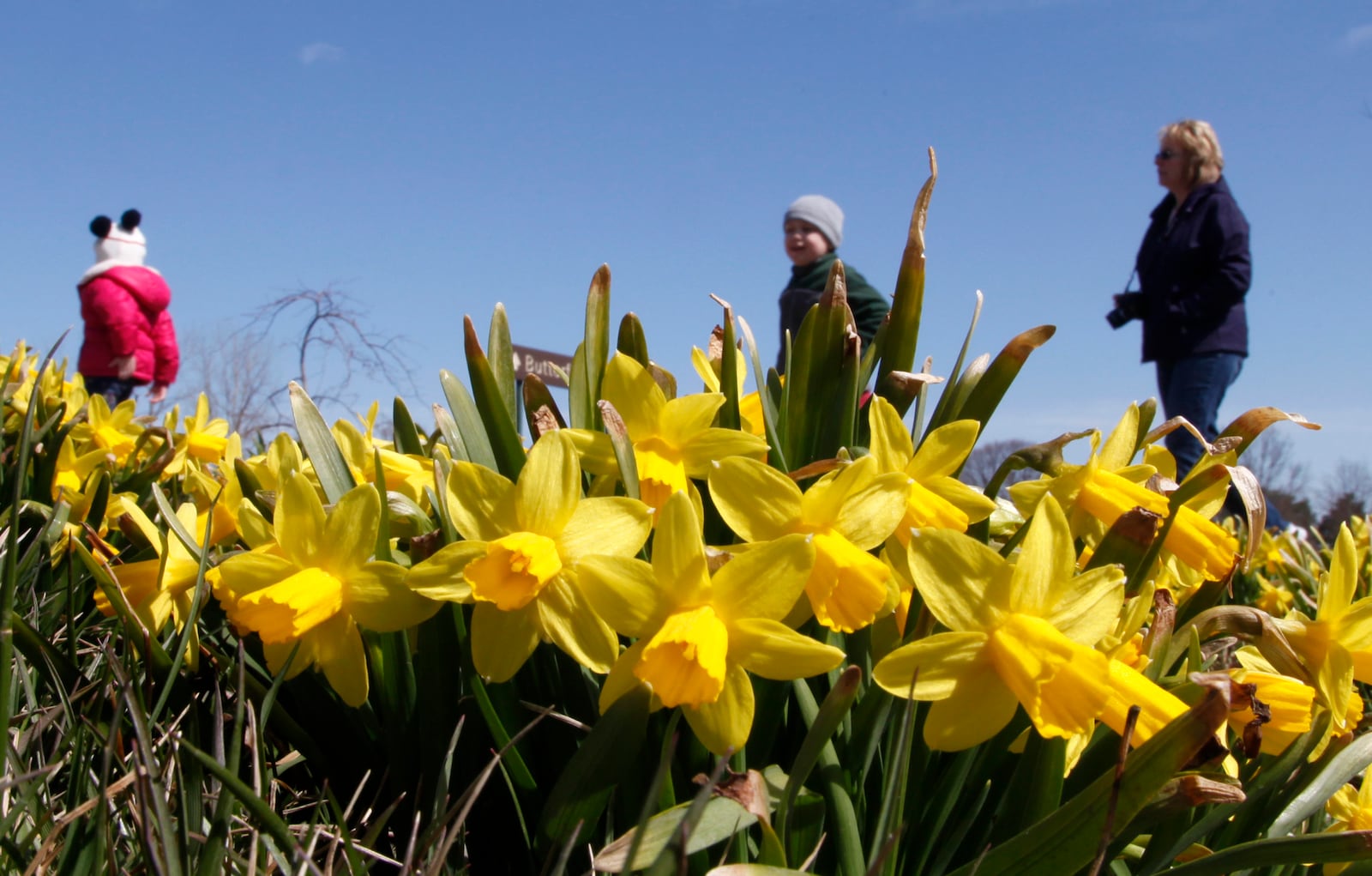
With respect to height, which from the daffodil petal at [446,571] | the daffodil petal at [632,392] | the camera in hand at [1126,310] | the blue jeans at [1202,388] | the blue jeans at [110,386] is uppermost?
the camera in hand at [1126,310]

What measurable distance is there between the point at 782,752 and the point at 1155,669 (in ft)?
1.10

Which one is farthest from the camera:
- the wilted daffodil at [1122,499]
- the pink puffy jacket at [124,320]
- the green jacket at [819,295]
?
the pink puffy jacket at [124,320]

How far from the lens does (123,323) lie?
5.11m

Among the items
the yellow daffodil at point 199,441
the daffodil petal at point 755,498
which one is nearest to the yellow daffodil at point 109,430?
the yellow daffodil at point 199,441

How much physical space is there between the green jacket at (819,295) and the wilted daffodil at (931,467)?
7.31ft

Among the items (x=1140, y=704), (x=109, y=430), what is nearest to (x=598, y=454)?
(x=1140, y=704)

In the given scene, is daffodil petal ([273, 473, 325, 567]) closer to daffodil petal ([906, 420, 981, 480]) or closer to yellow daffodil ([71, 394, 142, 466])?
daffodil petal ([906, 420, 981, 480])

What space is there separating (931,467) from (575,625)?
1.13 feet

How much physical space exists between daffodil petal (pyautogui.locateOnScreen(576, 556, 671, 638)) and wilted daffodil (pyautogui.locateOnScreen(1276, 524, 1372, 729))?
22.8 inches

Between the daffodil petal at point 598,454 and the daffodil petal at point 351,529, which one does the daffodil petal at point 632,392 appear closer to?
the daffodil petal at point 598,454

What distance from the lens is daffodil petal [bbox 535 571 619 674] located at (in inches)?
27.8

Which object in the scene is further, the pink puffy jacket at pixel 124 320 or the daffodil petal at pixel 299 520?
the pink puffy jacket at pixel 124 320

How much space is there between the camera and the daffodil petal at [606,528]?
74 cm

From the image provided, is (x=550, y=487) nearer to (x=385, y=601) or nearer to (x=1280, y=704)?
(x=385, y=601)
